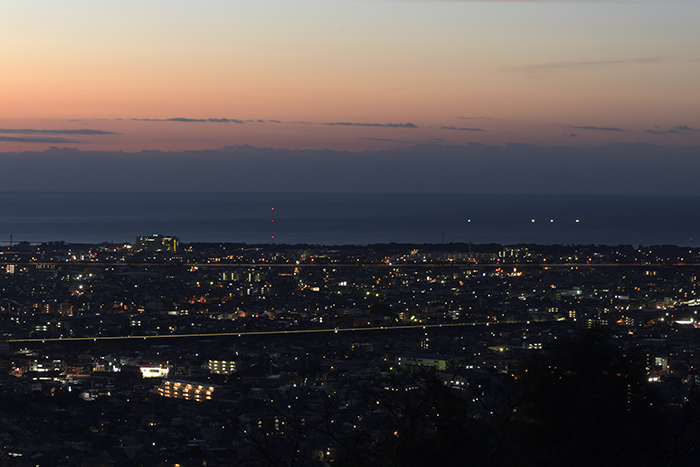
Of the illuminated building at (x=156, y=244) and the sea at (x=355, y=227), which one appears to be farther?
the sea at (x=355, y=227)

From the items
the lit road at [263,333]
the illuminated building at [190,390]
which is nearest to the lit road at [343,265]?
the lit road at [263,333]

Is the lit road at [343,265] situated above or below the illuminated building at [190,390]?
below

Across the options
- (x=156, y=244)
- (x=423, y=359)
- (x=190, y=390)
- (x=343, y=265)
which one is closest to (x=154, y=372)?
(x=190, y=390)

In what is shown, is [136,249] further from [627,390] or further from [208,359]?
[627,390]

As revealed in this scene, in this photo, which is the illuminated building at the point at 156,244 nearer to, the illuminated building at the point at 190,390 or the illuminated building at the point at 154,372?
the illuminated building at the point at 154,372

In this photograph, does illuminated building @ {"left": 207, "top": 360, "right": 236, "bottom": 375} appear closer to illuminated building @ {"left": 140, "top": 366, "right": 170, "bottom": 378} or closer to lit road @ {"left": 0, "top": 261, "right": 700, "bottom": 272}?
illuminated building @ {"left": 140, "top": 366, "right": 170, "bottom": 378}

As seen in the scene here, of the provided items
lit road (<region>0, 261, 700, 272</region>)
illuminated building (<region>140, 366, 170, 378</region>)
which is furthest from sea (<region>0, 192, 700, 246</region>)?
illuminated building (<region>140, 366, 170, 378</region>)

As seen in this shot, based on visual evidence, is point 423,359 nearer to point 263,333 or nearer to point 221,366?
point 221,366

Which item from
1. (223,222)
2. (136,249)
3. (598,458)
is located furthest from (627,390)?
(223,222)
